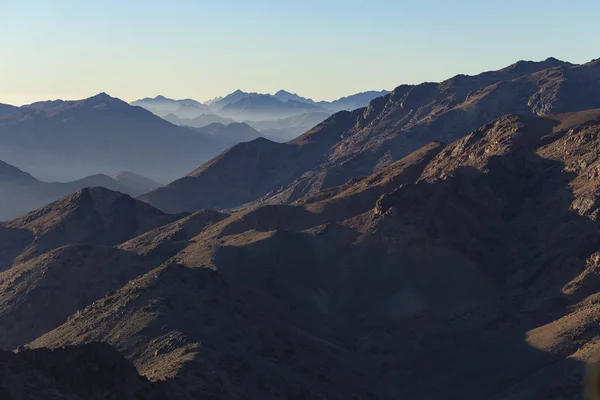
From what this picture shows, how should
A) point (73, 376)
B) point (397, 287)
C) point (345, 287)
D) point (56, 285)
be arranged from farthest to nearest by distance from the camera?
point (56, 285)
point (345, 287)
point (397, 287)
point (73, 376)

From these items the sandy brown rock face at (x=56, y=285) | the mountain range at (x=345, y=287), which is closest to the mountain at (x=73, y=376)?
the mountain range at (x=345, y=287)

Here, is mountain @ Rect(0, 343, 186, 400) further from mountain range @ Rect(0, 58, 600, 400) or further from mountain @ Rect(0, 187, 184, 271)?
mountain @ Rect(0, 187, 184, 271)

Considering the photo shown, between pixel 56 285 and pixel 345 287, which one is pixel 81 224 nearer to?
pixel 56 285

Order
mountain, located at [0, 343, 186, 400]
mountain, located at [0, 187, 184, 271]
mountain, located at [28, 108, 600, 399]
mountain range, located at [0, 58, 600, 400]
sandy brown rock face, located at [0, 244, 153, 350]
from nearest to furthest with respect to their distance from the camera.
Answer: mountain, located at [0, 343, 186, 400]
mountain range, located at [0, 58, 600, 400]
mountain, located at [28, 108, 600, 399]
sandy brown rock face, located at [0, 244, 153, 350]
mountain, located at [0, 187, 184, 271]

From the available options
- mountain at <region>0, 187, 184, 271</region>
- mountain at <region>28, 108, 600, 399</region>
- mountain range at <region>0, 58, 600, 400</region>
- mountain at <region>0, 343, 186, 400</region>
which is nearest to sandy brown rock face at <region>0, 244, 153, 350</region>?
mountain range at <region>0, 58, 600, 400</region>

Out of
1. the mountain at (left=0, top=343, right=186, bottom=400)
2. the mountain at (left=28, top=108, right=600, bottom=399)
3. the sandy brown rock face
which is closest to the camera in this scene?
the mountain at (left=0, top=343, right=186, bottom=400)

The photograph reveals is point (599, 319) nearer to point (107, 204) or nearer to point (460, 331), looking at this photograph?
point (460, 331)

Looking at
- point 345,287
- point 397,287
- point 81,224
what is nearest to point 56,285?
point 345,287
